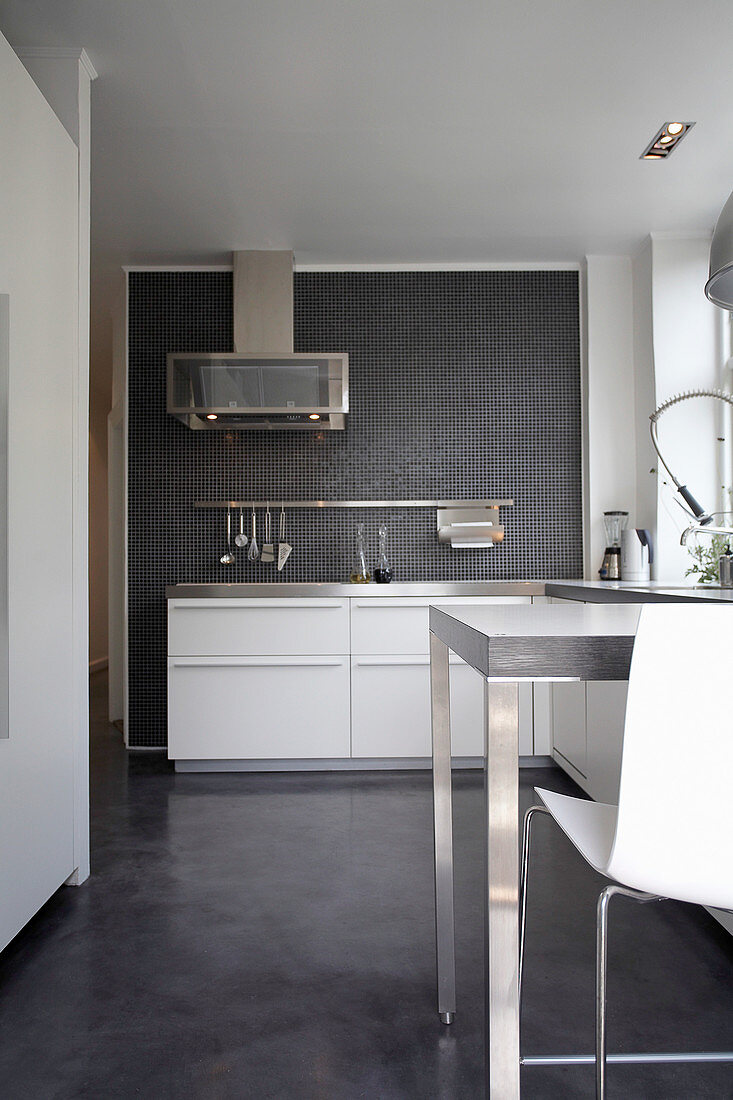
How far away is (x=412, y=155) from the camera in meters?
3.40

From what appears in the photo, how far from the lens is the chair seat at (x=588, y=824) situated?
1194 mm

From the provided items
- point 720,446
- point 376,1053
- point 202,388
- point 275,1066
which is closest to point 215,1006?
point 275,1066

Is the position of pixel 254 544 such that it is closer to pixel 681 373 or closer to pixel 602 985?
pixel 681 373

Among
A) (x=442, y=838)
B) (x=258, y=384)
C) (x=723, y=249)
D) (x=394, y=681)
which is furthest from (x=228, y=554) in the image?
(x=723, y=249)

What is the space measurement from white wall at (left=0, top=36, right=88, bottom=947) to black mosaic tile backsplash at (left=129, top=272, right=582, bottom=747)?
6.38 ft

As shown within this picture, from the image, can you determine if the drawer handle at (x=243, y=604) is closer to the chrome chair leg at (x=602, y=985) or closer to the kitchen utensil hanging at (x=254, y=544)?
the kitchen utensil hanging at (x=254, y=544)

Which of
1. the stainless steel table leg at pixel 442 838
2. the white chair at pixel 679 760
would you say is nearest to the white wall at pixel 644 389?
the stainless steel table leg at pixel 442 838

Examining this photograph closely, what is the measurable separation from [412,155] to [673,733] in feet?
10.0

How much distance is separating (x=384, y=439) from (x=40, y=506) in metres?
2.60

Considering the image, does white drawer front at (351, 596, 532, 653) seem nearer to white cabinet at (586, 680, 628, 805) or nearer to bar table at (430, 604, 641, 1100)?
white cabinet at (586, 680, 628, 805)

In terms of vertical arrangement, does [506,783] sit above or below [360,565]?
below

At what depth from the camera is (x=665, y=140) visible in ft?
10.8

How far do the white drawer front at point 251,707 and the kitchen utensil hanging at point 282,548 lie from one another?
0.73m

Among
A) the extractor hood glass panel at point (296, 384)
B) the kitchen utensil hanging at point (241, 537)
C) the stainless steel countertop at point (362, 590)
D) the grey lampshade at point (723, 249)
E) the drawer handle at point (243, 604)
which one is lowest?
the drawer handle at point (243, 604)
